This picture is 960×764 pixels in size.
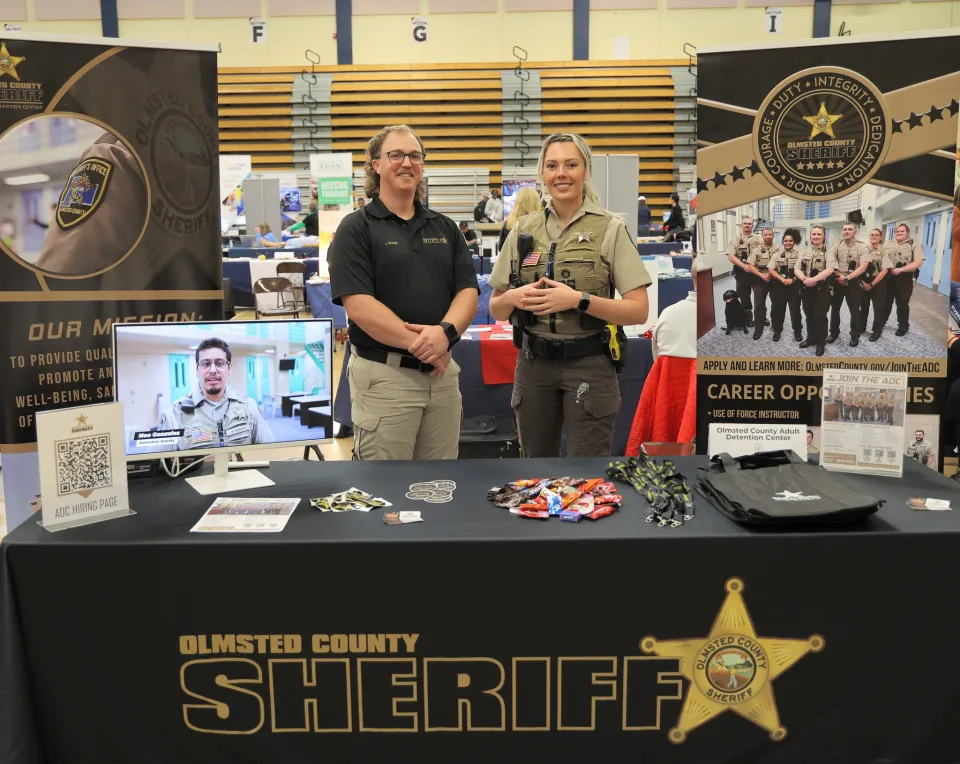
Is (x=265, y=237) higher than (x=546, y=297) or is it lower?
higher

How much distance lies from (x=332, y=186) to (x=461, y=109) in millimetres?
5220

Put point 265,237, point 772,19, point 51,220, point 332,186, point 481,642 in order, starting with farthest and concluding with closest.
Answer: point 772,19
point 265,237
point 332,186
point 51,220
point 481,642

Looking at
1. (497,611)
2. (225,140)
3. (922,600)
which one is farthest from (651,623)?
(225,140)

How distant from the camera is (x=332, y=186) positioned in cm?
875

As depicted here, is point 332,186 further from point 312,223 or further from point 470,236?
point 312,223

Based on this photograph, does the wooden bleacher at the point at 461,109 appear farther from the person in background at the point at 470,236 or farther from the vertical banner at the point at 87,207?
the vertical banner at the point at 87,207

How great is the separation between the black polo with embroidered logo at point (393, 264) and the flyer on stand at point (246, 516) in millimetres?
720

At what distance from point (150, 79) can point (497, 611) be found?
1.81 metres

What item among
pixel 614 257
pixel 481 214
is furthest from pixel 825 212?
pixel 481 214

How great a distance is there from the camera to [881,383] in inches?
78.7

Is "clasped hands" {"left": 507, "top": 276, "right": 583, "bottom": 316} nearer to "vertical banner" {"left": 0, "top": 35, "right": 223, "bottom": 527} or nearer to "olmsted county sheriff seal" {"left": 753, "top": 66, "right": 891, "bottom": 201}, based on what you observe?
"olmsted county sheriff seal" {"left": 753, "top": 66, "right": 891, "bottom": 201}

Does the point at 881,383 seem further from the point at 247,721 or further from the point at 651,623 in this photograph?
the point at 247,721

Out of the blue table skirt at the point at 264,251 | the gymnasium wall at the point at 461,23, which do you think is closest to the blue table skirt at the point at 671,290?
the blue table skirt at the point at 264,251

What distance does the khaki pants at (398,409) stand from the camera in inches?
96.4
